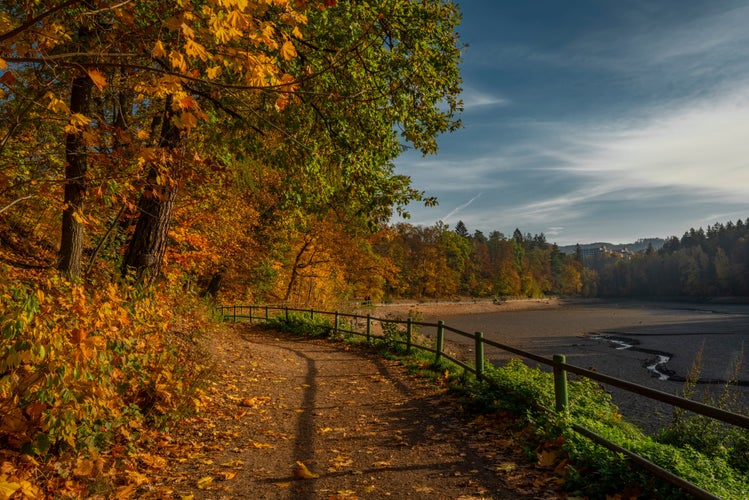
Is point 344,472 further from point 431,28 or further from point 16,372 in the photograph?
point 431,28

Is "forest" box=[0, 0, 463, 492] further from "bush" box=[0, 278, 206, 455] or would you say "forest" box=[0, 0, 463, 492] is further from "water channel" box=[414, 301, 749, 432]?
"water channel" box=[414, 301, 749, 432]

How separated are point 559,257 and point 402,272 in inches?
3617

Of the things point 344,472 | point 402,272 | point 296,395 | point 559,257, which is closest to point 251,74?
point 344,472

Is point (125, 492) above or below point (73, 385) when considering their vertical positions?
below

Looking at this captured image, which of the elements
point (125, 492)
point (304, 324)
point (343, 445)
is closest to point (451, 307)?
point (304, 324)

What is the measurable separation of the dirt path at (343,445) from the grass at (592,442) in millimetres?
326

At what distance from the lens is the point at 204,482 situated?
15.0ft

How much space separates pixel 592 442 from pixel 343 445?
3.16 meters

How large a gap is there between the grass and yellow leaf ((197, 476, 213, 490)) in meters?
3.80

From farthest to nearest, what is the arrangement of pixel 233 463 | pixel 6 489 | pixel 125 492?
pixel 233 463, pixel 125 492, pixel 6 489

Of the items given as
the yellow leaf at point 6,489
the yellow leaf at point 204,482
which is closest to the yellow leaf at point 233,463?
the yellow leaf at point 204,482

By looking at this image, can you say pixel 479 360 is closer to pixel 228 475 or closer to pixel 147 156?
pixel 228 475

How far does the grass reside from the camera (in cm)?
433

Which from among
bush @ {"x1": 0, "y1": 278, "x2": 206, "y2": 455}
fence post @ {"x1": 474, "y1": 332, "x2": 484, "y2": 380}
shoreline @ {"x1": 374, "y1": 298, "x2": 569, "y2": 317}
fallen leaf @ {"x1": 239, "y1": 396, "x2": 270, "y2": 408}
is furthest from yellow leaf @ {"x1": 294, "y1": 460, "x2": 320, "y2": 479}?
shoreline @ {"x1": 374, "y1": 298, "x2": 569, "y2": 317}
